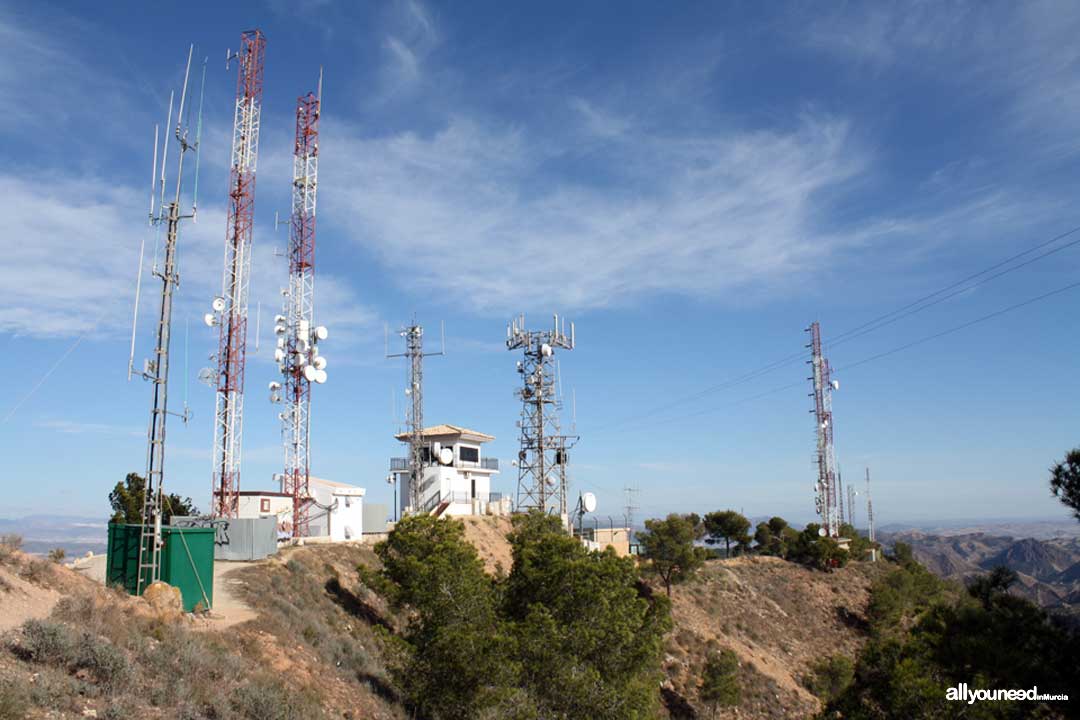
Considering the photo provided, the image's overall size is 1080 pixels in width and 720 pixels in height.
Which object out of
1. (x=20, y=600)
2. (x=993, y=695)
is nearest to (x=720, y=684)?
(x=993, y=695)

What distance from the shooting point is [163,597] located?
18578 millimetres

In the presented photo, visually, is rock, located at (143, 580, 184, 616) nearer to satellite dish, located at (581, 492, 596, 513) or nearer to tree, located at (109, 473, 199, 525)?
tree, located at (109, 473, 199, 525)

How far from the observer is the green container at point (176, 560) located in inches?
813

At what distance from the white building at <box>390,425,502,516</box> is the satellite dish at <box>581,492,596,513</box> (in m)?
6.23

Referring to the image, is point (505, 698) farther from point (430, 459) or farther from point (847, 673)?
point (430, 459)

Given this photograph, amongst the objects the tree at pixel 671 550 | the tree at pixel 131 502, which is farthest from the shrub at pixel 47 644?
the tree at pixel 671 550

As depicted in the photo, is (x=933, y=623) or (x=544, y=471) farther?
(x=544, y=471)

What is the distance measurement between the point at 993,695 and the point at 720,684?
28.1 m

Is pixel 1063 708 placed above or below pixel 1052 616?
below

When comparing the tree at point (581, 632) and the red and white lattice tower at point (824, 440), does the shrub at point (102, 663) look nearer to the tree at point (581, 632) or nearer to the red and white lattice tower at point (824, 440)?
the tree at point (581, 632)

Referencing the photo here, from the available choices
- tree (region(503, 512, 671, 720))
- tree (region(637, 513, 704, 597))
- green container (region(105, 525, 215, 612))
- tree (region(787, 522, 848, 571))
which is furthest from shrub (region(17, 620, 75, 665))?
tree (region(787, 522, 848, 571))

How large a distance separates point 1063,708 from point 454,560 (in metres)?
16.5

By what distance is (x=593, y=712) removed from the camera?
2055 cm

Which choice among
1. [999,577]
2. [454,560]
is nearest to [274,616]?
[454,560]
